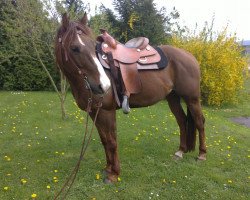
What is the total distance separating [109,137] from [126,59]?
1.06m

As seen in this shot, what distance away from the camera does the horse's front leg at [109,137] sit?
3660 millimetres

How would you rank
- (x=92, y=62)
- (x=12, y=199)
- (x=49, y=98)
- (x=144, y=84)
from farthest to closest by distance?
1. (x=49, y=98)
2. (x=144, y=84)
3. (x=12, y=199)
4. (x=92, y=62)

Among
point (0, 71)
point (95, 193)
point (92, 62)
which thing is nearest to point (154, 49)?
point (92, 62)

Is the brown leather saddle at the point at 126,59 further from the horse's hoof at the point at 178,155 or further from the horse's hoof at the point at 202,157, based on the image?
the horse's hoof at the point at 202,157

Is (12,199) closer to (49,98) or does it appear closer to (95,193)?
(95,193)

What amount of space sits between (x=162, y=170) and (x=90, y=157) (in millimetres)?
1234

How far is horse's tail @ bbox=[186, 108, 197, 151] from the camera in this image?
4.68 meters

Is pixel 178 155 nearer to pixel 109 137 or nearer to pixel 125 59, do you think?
pixel 109 137

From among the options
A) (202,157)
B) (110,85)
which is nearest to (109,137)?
(110,85)

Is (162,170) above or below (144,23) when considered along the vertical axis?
below

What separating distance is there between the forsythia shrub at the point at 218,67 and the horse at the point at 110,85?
5.75 meters

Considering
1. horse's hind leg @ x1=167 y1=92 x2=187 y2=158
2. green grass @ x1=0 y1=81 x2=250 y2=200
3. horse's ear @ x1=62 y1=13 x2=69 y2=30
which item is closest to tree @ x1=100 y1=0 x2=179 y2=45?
green grass @ x1=0 y1=81 x2=250 y2=200

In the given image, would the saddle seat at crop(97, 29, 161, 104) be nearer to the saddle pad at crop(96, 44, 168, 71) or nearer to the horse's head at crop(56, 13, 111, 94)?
the saddle pad at crop(96, 44, 168, 71)

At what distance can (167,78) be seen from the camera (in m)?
4.24
